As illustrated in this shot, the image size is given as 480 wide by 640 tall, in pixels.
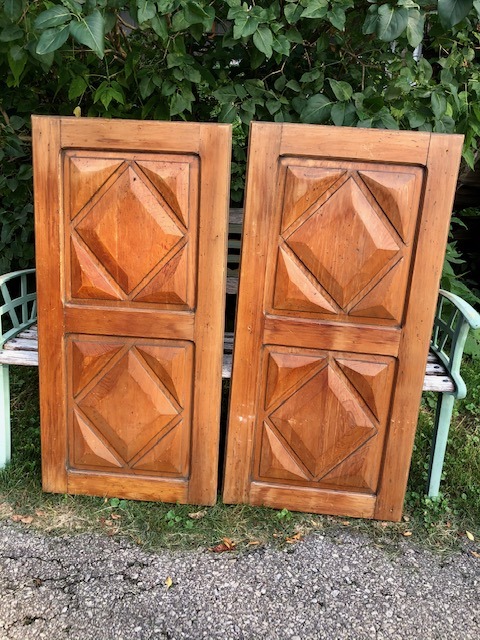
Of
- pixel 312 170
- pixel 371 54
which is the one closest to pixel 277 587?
pixel 312 170

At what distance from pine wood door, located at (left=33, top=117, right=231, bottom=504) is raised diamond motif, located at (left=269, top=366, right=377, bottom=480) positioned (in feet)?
1.17

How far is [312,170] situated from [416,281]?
64cm

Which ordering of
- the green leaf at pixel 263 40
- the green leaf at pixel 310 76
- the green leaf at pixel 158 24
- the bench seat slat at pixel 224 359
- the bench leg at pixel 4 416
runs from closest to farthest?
the green leaf at pixel 158 24 → the green leaf at pixel 263 40 → the bench seat slat at pixel 224 359 → the green leaf at pixel 310 76 → the bench leg at pixel 4 416

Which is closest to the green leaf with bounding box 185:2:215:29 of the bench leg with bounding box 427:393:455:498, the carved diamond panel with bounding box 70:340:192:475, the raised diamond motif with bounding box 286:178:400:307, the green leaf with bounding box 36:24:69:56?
the green leaf with bounding box 36:24:69:56

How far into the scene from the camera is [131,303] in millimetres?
2613

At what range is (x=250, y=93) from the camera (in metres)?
2.90

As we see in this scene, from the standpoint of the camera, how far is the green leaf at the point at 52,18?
Result: 2.05 metres

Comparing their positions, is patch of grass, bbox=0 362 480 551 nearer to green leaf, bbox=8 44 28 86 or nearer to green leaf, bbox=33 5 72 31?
green leaf, bbox=8 44 28 86

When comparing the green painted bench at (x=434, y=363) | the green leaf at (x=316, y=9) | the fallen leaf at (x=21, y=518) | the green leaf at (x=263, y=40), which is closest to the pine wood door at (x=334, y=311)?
the green painted bench at (x=434, y=363)

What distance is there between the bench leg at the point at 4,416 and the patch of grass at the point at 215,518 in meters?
0.07

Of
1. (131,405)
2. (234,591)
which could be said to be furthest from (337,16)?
(234,591)

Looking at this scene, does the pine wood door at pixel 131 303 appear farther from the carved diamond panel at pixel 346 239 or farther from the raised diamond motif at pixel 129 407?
the carved diamond panel at pixel 346 239

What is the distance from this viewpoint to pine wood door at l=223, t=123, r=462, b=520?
2.39m

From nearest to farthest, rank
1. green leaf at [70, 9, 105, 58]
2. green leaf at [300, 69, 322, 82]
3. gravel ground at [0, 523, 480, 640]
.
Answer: green leaf at [70, 9, 105, 58], gravel ground at [0, 523, 480, 640], green leaf at [300, 69, 322, 82]
